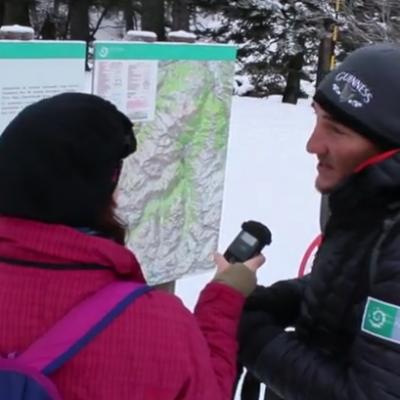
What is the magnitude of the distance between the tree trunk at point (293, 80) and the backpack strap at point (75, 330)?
16.8 m

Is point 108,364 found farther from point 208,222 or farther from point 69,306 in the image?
point 208,222

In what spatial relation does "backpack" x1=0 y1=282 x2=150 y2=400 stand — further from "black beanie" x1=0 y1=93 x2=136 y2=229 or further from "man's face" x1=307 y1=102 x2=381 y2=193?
"man's face" x1=307 y1=102 x2=381 y2=193

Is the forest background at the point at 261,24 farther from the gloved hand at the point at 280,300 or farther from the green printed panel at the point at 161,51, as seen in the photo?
the gloved hand at the point at 280,300

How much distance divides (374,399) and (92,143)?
2.41 ft

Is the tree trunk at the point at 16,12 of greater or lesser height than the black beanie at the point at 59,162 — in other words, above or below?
below

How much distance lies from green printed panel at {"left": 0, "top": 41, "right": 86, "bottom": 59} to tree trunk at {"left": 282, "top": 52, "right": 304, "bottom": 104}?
1491 cm

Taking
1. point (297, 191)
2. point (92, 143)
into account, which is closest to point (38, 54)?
point (92, 143)

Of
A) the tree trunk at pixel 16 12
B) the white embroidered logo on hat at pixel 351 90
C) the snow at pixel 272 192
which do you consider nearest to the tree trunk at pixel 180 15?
the tree trunk at pixel 16 12

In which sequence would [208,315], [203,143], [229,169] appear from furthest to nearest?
[229,169]
[203,143]
[208,315]

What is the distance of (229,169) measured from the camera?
9.38 m

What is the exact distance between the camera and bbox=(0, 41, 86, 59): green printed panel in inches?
127

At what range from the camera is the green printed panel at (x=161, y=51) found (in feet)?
11.9

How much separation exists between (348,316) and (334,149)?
1.20 feet

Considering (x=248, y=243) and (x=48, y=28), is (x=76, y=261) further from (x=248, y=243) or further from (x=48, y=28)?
(x=48, y=28)
